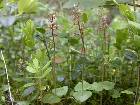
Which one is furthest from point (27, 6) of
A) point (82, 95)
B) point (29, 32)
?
point (82, 95)

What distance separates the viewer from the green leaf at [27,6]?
1.43 metres

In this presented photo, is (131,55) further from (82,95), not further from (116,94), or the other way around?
(82,95)

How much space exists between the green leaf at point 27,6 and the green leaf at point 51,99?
412mm

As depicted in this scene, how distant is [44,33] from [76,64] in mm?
207

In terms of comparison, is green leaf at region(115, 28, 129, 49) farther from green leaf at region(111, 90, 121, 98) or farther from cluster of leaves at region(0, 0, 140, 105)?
green leaf at region(111, 90, 121, 98)

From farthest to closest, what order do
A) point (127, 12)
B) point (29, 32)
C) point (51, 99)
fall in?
1. point (29, 32)
2. point (51, 99)
3. point (127, 12)

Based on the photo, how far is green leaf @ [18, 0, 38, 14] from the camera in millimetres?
1431

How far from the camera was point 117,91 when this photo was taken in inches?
51.6

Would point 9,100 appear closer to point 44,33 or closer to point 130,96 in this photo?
point 44,33

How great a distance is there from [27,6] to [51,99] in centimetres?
45

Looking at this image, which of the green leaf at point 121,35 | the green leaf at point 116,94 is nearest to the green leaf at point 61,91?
the green leaf at point 116,94

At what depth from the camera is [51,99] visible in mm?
1171

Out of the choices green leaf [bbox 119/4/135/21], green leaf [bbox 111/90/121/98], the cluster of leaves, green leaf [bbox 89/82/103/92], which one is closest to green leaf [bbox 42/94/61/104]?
the cluster of leaves

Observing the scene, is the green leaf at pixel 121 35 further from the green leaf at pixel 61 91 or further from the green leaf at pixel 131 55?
the green leaf at pixel 61 91
